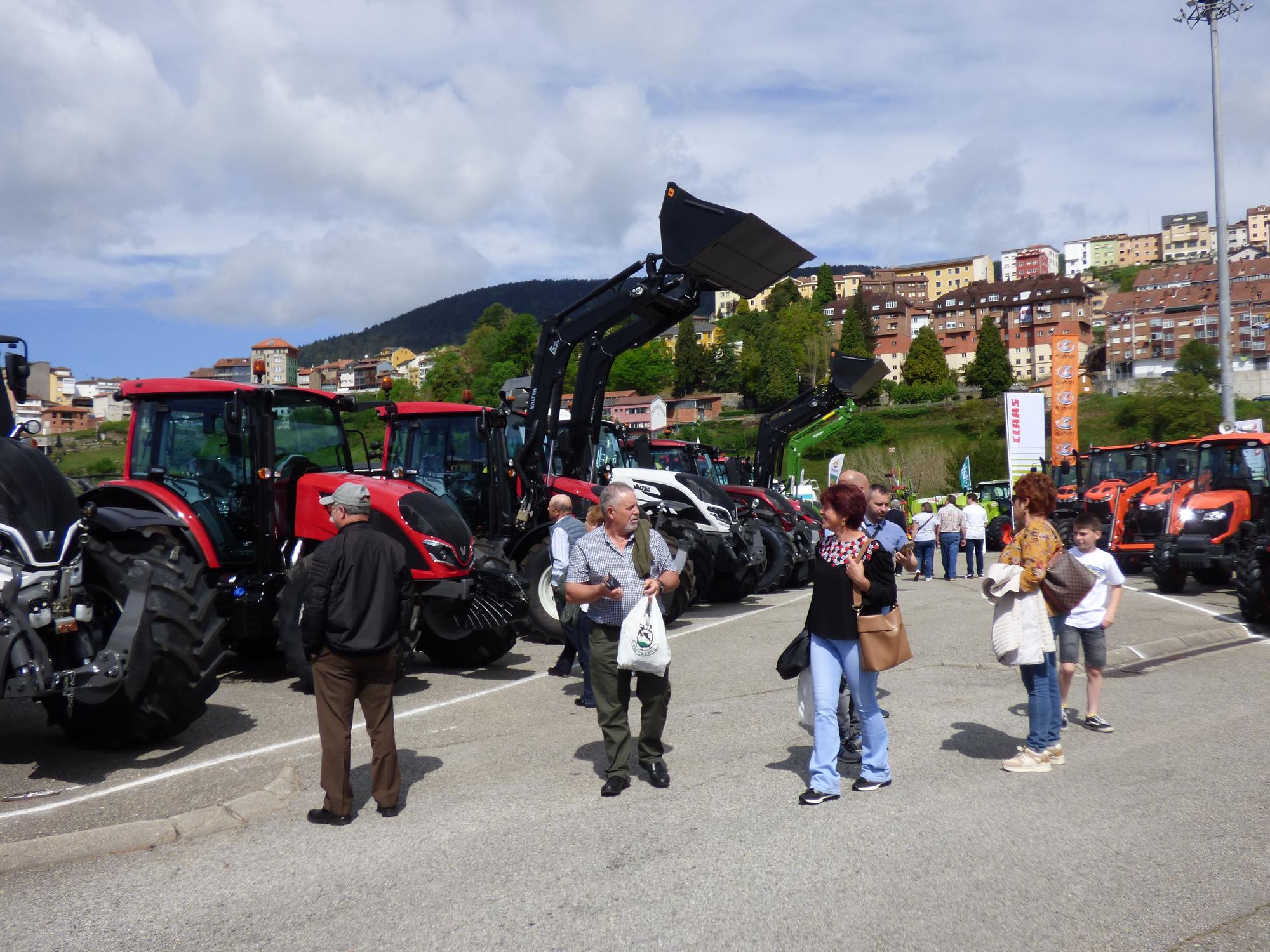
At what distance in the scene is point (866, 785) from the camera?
600 cm

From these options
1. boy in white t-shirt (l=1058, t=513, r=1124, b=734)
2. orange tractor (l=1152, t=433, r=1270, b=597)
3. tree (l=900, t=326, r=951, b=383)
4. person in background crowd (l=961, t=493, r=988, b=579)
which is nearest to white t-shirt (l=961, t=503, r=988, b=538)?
person in background crowd (l=961, t=493, r=988, b=579)

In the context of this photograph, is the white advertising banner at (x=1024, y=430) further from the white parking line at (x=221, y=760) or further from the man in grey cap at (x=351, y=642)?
the man in grey cap at (x=351, y=642)

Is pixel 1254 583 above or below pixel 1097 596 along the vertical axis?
below

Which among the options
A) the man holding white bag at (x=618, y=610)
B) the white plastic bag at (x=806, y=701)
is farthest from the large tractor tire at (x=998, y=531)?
the man holding white bag at (x=618, y=610)

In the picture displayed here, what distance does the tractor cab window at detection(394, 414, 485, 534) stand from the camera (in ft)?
41.5

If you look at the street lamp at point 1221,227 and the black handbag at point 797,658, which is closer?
the black handbag at point 797,658

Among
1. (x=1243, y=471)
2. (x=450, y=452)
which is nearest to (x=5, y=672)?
(x=450, y=452)

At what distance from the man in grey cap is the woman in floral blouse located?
12.1 feet

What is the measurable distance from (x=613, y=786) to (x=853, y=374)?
23.5 m

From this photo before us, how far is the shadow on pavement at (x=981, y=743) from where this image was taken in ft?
22.4

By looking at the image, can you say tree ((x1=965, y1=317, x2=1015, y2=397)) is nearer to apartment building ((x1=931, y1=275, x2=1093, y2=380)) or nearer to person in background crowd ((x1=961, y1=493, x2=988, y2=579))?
apartment building ((x1=931, y1=275, x2=1093, y2=380))

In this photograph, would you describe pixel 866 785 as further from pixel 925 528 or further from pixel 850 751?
pixel 925 528

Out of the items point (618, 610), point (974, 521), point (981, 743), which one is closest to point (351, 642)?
point (618, 610)

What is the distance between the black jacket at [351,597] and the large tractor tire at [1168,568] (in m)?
14.7
